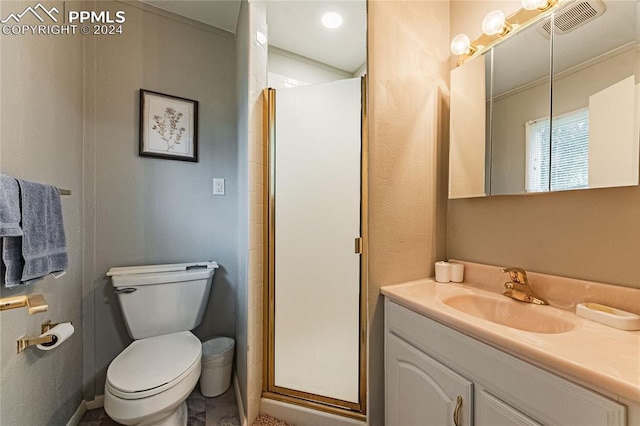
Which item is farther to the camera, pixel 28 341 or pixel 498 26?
pixel 498 26

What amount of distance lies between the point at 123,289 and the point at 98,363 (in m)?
0.53

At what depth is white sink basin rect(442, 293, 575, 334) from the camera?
2.61 ft

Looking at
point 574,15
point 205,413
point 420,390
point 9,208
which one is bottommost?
point 205,413

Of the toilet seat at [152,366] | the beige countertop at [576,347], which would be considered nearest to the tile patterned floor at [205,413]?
the toilet seat at [152,366]

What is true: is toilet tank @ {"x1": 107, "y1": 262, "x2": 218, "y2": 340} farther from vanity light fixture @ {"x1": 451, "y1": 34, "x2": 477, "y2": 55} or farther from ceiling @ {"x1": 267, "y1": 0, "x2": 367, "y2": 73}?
vanity light fixture @ {"x1": 451, "y1": 34, "x2": 477, "y2": 55}

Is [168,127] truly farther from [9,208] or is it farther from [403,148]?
[403,148]

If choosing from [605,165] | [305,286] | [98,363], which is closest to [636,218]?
[605,165]

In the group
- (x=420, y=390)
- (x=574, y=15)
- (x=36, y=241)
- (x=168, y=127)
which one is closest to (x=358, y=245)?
(x=420, y=390)

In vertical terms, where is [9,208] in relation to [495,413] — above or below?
above

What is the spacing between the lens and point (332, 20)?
1614 mm

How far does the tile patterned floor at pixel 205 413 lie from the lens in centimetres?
138

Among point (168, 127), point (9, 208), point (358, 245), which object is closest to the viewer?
point (9, 208)

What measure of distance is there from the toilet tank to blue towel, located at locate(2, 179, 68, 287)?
1.38 ft
